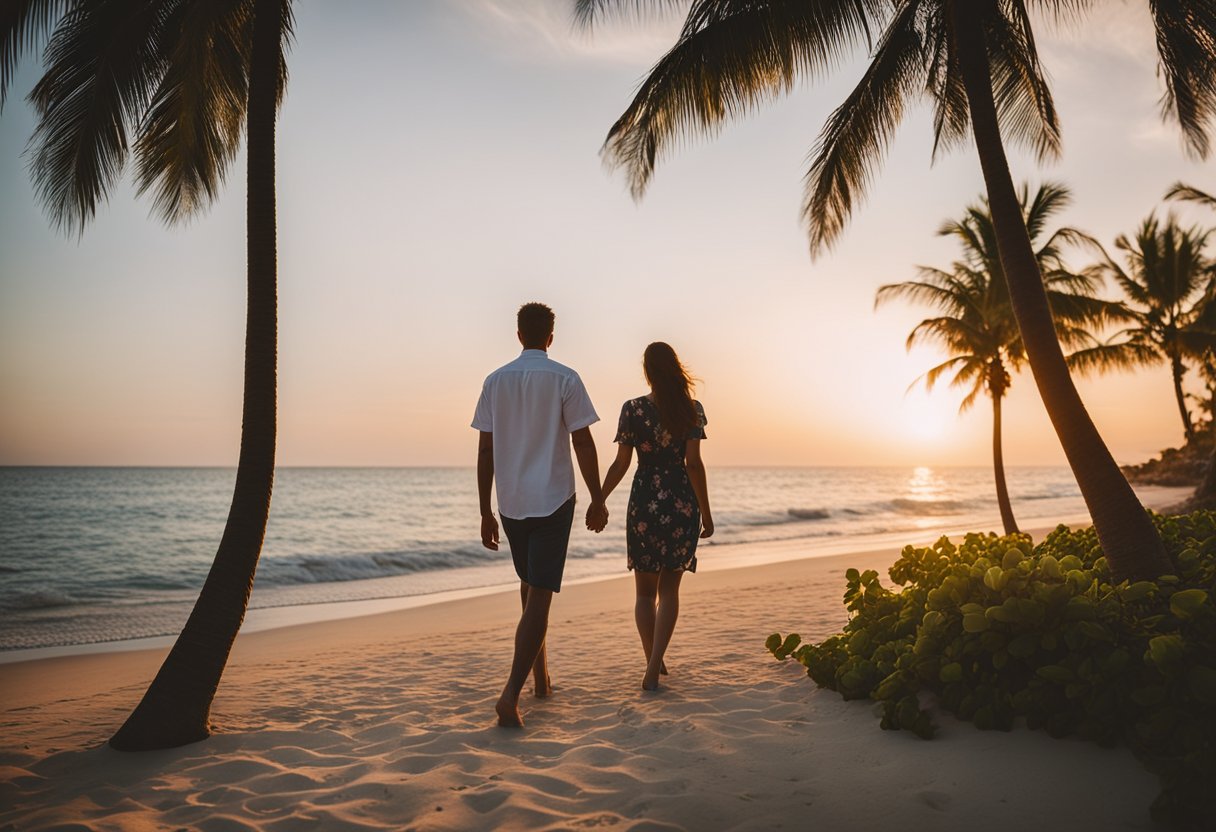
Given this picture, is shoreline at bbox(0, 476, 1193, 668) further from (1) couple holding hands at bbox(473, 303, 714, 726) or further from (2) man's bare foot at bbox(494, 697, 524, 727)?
(1) couple holding hands at bbox(473, 303, 714, 726)

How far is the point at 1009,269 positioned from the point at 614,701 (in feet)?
12.6

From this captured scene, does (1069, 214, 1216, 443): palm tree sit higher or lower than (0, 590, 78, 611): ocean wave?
higher

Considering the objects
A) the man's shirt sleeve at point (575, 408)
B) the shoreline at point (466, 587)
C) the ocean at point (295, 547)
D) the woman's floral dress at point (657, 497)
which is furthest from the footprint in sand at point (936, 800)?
the ocean at point (295, 547)

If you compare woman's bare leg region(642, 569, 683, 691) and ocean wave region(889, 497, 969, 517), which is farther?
ocean wave region(889, 497, 969, 517)

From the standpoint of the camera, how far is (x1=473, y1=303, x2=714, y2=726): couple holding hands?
3.88 meters

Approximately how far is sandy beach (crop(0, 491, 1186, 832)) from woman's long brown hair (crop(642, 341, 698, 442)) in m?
1.73

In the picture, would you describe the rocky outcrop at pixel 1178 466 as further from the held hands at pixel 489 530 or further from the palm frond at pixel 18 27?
the palm frond at pixel 18 27

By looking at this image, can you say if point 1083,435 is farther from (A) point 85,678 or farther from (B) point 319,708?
(A) point 85,678

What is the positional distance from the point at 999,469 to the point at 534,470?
14.6 meters

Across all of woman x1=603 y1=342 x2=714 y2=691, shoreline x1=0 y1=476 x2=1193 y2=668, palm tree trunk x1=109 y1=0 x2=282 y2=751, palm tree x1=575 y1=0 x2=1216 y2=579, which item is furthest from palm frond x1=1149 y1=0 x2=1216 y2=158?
shoreline x1=0 y1=476 x2=1193 y2=668

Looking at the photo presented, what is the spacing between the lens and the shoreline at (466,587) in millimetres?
7918

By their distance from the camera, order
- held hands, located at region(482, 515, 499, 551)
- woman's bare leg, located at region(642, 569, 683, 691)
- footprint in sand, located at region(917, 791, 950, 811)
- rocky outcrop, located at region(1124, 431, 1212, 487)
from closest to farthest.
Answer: footprint in sand, located at region(917, 791, 950, 811), held hands, located at region(482, 515, 499, 551), woman's bare leg, located at region(642, 569, 683, 691), rocky outcrop, located at region(1124, 431, 1212, 487)

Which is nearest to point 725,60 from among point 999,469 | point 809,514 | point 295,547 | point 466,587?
point 466,587

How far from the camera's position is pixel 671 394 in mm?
4527
